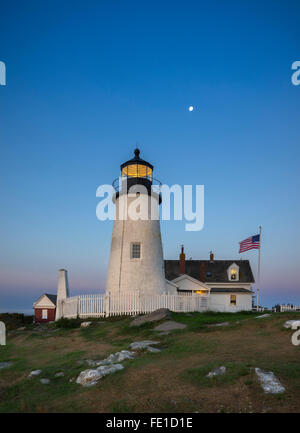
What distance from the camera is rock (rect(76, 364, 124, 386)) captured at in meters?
8.34

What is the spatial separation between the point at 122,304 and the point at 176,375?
14.8 m

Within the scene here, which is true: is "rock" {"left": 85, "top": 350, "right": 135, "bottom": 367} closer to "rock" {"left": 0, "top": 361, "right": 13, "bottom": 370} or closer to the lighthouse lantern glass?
"rock" {"left": 0, "top": 361, "right": 13, "bottom": 370}

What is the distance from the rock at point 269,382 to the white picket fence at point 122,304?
15387 millimetres

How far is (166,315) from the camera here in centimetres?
1788

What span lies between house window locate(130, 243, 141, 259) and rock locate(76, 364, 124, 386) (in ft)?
51.0

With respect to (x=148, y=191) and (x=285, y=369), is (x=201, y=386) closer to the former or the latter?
(x=285, y=369)

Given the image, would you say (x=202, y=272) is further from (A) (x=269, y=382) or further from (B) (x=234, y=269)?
(A) (x=269, y=382)

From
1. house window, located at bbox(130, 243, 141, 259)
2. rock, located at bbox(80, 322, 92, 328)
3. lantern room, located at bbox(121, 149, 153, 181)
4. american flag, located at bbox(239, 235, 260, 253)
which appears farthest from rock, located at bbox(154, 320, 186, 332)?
american flag, located at bbox(239, 235, 260, 253)

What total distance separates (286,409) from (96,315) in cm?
1842

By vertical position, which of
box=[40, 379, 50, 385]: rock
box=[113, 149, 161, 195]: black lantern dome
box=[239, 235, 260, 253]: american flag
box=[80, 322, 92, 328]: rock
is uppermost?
box=[113, 149, 161, 195]: black lantern dome
